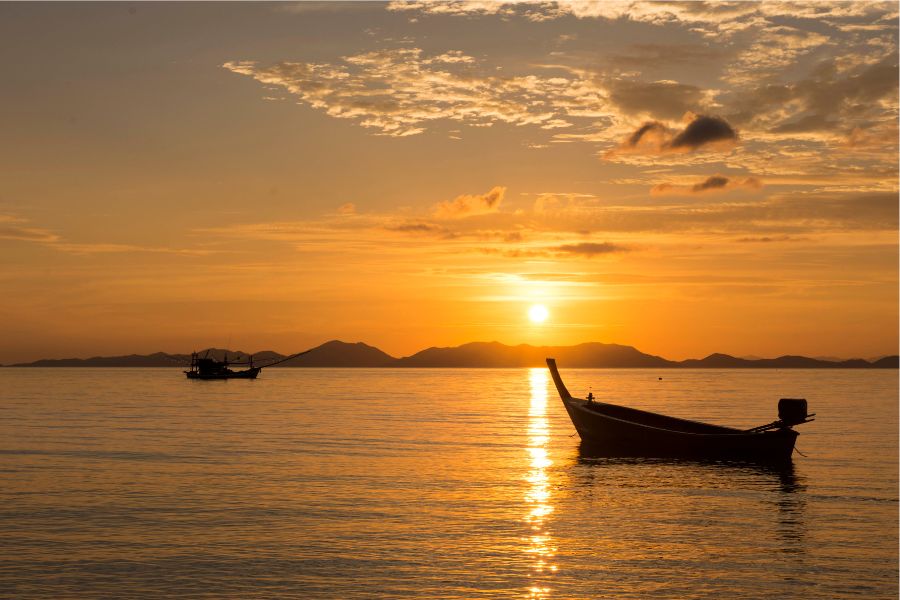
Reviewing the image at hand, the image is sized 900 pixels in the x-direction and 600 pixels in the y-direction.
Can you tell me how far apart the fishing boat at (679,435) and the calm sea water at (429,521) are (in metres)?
1.53

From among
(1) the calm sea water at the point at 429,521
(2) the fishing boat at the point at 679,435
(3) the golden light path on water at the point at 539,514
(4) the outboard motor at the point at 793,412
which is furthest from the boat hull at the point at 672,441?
(3) the golden light path on water at the point at 539,514

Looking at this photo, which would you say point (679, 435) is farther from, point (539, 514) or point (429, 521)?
point (429, 521)

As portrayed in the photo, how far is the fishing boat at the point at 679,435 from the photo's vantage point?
1905 inches

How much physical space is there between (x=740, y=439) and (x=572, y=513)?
2035 centimetres

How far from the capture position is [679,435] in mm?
50562

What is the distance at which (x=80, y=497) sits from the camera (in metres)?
34.5

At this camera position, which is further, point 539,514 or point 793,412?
point 793,412

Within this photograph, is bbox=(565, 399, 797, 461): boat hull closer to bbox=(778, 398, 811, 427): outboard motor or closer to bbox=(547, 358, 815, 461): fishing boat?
bbox=(547, 358, 815, 461): fishing boat

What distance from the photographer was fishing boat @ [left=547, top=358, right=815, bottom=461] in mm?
48375

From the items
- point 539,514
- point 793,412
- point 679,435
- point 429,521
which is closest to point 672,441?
point 679,435

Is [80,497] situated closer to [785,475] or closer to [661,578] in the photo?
[661,578]

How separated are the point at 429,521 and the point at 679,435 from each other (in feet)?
81.5

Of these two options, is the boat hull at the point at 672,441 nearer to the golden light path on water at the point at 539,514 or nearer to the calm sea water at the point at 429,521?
the calm sea water at the point at 429,521

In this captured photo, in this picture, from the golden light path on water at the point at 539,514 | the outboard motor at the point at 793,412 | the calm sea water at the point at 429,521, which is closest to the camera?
the calm sea water at the point at 429,521
